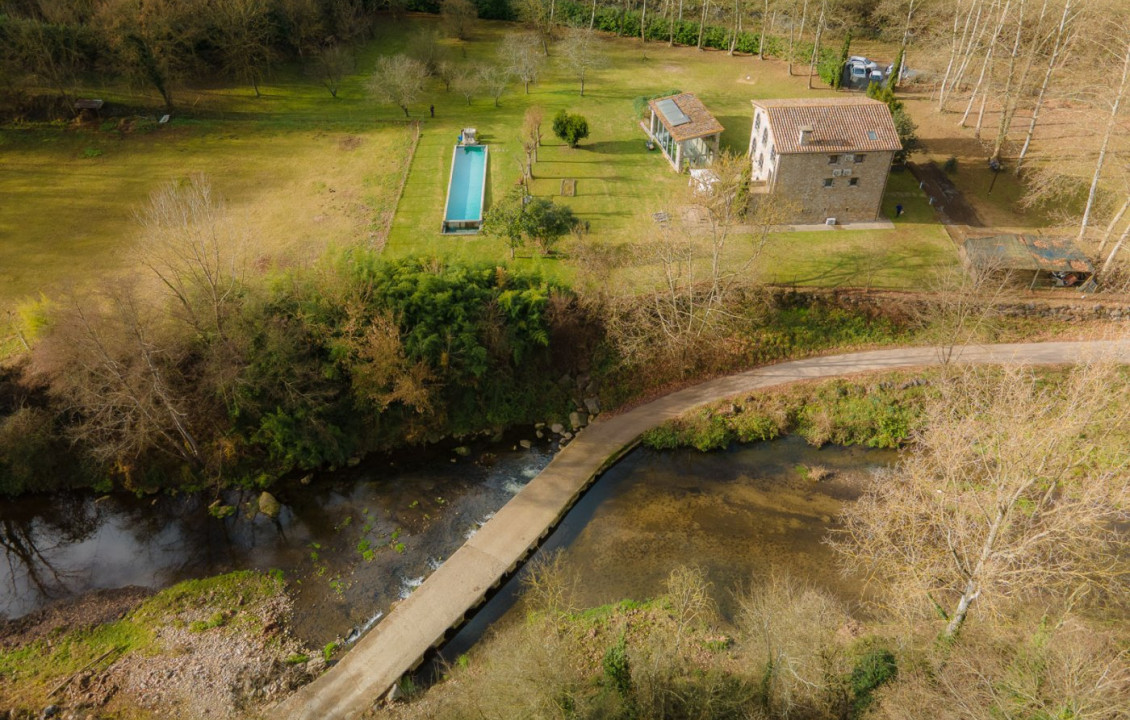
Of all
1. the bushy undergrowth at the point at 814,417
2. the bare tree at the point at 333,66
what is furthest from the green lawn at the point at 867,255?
the bare tree at the point at 333,66

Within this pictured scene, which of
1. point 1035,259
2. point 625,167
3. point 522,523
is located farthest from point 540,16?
point 522,523

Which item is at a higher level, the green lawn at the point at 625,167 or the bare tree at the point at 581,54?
the bare tree at the point at 581,54

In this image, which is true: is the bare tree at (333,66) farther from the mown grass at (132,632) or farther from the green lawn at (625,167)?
the mown grass at (132,632)

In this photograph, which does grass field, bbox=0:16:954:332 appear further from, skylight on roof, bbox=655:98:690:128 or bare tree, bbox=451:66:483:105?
skylight on roof, bbox=655:98:690:128

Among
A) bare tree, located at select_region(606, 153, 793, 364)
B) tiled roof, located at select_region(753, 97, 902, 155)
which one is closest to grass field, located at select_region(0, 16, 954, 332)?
bare tree, located at select_region(606, 153, 793, 364)

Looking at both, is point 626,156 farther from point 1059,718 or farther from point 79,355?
point 1059,718

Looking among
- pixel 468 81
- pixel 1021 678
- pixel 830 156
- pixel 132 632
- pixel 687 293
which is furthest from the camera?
pixel 468 81

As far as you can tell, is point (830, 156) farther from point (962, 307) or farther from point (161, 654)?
point (161, 654)
